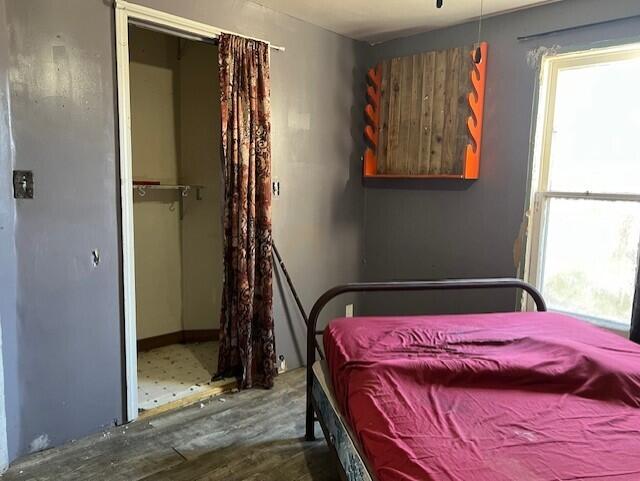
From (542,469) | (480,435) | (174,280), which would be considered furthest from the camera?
(174,280)

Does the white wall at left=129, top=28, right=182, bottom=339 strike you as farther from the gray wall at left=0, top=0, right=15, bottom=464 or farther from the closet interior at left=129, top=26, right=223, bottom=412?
the gray wall at left=0, top=0, right=15, bottom=464

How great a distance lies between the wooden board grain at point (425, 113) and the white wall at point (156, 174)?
1.60 meters

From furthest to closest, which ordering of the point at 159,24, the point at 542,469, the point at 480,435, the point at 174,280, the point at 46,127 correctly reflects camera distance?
the point at 174,280 < the point at 159,24 < the point at 46,127 < the point at 480,435 < the point at 542,469

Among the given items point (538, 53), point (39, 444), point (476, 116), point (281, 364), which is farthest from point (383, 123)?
point (39, 444)

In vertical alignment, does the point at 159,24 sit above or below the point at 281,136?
above

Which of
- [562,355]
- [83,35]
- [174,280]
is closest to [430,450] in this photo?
[562,355]

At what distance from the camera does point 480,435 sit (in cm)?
133

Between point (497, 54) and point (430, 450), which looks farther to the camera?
point (497, 54)

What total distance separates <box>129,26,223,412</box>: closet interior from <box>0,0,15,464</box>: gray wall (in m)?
1.26

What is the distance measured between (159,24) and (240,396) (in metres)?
2.13

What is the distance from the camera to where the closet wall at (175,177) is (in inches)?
136

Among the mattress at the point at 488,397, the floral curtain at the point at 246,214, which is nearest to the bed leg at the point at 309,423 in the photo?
the mattress at the point at 488,397

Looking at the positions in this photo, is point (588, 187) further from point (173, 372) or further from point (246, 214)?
point (173, 372)

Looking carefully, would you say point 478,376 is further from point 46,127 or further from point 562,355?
point 46,127
